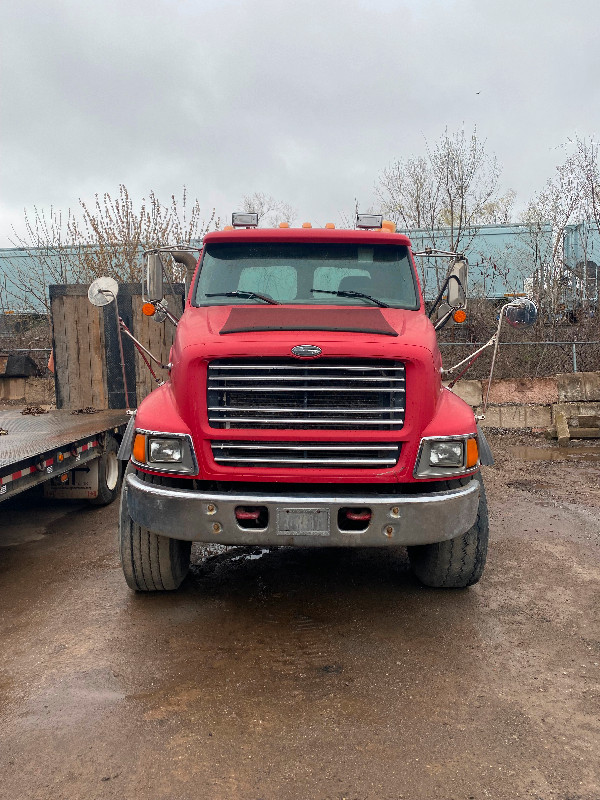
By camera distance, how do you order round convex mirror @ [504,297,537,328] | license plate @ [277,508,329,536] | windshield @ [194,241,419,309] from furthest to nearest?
round convex mirror @ [504,297,537,328], windshield @ [194,241,419,309], license plate @ [277,508,329,536]

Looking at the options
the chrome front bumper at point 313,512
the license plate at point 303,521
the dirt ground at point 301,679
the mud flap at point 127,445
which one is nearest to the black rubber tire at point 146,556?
the dirt ground at point 301,679

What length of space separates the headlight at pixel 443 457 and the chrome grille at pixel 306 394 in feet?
0.70

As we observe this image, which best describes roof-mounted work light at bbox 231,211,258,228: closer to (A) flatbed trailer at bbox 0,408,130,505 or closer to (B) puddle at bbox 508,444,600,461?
(A) flatbed trailer at bbox 0,408,130,505

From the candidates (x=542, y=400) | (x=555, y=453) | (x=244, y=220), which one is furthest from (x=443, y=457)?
(x=542, y=400)

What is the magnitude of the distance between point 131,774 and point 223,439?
173cm

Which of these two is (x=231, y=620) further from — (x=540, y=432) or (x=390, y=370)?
(x=540, y=432)

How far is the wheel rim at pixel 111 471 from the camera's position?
7.17m

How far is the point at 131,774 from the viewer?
2.57 metres

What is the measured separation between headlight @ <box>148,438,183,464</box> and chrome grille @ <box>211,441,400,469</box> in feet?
0.67

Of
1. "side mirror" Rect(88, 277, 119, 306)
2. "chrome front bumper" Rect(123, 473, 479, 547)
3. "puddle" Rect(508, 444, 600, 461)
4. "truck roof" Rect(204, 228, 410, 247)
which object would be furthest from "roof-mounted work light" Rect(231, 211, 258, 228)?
"puddle" Rect(508, 444, 600, 461)

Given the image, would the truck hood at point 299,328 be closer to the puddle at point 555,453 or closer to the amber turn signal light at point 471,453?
the amber turn signal light at point 471,453

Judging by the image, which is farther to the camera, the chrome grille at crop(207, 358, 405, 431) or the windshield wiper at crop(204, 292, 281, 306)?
the windshield wiper at crop(204, 292, 281, 306)

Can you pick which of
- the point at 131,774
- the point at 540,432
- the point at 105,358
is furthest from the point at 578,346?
the point at 131,774

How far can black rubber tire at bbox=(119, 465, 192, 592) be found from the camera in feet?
13.5
